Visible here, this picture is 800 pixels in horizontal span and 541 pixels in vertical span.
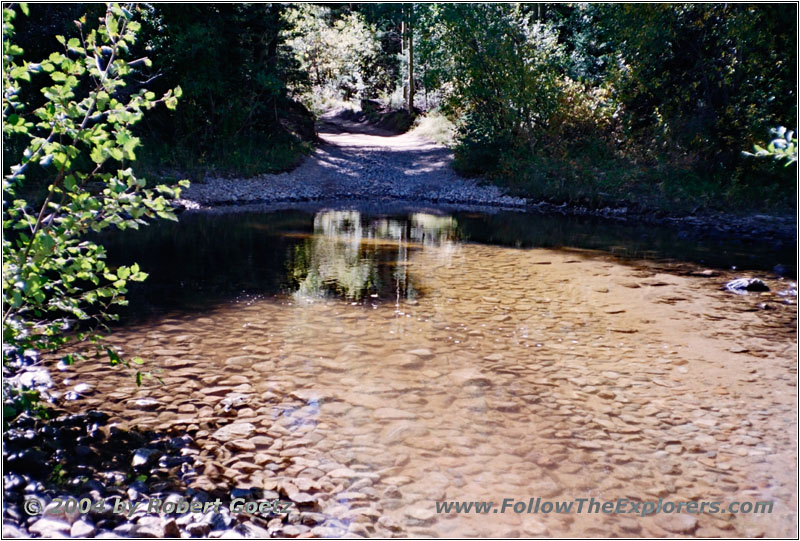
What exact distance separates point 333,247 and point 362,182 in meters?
10.7

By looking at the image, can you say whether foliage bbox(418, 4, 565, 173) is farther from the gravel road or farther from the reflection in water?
the reflection in water

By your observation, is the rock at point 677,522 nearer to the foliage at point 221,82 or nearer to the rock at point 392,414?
the rock at point 392,414

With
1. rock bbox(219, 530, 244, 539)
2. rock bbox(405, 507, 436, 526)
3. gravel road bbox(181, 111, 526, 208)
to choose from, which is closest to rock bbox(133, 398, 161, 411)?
rock bbox(219, 530, 244, 539)

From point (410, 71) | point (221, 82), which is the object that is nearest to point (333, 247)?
point (221, 82)

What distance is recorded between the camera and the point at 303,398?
5367 mm

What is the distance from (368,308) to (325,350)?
67.1 inches

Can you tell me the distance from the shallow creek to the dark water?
0.13m

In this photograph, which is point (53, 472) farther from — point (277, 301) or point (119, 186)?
point (277, 301)

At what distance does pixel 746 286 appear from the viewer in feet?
30.9

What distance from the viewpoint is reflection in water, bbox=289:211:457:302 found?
30.7ft

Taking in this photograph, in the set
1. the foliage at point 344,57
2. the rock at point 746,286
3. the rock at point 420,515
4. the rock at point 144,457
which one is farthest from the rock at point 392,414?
the foliage at point 344,57

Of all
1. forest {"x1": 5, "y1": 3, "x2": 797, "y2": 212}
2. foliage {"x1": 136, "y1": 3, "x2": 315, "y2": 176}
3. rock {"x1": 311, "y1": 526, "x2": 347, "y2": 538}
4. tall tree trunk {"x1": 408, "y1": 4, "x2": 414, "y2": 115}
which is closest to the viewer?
rock {"x1": 311, "y1": 526, "x2": 347, "y2": 538}

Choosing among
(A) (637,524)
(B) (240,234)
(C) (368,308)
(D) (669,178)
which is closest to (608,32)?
(D) (669,178)

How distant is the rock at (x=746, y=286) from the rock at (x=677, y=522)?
250 inches
